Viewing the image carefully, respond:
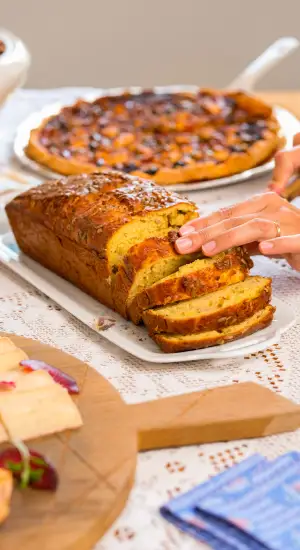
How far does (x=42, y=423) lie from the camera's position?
1.66m

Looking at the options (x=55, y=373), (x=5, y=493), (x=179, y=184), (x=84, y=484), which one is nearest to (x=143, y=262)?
(x=55, y=373)

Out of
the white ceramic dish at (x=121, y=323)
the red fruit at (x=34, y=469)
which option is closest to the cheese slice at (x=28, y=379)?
the red fruit at (x=34, y=469)

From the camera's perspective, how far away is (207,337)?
218 centimetres

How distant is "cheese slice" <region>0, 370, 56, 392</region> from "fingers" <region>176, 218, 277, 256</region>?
2.31ft

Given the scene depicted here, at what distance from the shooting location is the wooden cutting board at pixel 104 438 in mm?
1469

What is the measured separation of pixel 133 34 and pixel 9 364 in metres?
5.43

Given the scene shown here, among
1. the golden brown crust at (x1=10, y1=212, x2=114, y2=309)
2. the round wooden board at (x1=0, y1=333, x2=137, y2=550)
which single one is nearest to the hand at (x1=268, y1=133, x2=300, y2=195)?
the golden brown crust at (x1=10, y1=212, x2=114, y2=309)

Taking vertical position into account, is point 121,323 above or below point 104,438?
below

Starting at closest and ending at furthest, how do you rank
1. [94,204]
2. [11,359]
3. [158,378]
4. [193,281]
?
[11,359]
[158,378]
[193,281]
[94,204]

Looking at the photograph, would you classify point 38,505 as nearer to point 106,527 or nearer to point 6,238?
point 106,527

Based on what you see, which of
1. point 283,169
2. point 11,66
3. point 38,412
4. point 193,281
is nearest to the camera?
point 38,412

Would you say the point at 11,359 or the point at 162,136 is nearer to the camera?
the point at 11,359

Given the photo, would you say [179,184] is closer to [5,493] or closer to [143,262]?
[143,262]

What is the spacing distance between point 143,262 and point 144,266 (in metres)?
0.01
